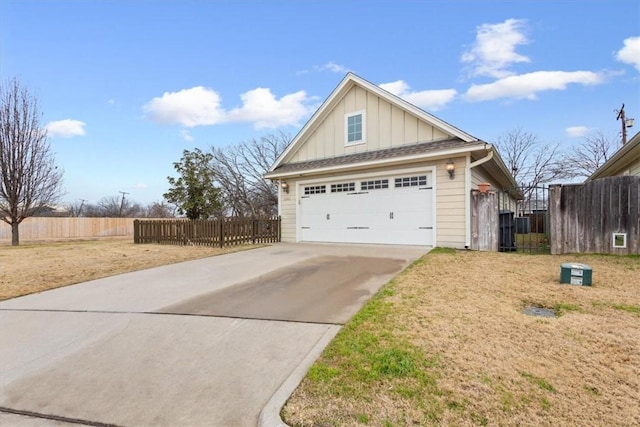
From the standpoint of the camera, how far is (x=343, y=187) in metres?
11.1

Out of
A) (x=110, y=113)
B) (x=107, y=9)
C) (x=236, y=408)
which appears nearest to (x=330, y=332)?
(x=236, y=408)

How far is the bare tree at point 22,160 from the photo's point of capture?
50.1ft

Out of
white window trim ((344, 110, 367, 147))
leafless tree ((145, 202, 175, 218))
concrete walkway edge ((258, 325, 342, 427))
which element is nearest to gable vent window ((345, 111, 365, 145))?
white window trim ((344, 110, 367, 147))

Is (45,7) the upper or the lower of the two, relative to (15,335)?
upper

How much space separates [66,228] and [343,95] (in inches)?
980

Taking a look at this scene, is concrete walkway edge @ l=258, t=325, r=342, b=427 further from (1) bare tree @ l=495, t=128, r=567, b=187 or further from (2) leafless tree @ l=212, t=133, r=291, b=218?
(1) bare tree @ l=495, t=128, r=567, b=187

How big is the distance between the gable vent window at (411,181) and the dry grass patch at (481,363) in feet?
17.8

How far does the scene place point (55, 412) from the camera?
90.5 inches

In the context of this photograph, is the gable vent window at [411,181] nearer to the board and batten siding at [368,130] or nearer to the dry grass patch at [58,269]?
the board and batten siding at [368,130]

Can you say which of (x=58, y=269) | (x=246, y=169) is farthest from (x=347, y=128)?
(x=246, y=169)

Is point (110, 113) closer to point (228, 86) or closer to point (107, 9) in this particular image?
point (228, 86)

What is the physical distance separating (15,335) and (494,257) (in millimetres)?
8497

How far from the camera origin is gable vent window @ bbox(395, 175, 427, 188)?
9453 mm

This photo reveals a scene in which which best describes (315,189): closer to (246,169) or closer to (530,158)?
(246,169)
